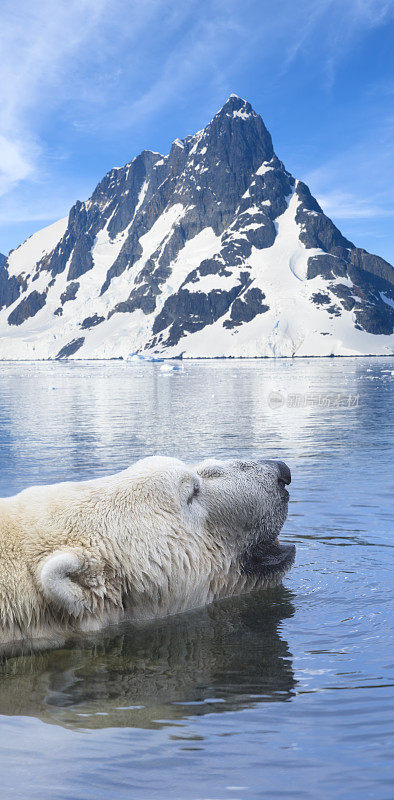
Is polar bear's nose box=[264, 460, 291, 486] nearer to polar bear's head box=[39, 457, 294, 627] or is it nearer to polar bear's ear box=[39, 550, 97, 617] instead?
polar bear's head box=[39, 457, 294, 627]

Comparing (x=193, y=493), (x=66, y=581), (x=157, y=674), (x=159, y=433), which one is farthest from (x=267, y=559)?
(x=159, y=433)

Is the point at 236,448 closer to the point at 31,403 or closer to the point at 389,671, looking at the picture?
the point at 389,671

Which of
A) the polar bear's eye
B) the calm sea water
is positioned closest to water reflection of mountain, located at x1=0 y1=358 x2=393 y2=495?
the calm sea water

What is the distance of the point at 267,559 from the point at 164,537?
1321 mm

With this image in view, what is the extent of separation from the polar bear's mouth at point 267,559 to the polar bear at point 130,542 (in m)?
0.06

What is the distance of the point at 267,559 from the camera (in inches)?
212

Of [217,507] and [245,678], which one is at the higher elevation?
[217,507]

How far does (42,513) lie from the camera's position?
4.38 metres

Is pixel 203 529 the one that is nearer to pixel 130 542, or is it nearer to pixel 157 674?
pixel 130 542

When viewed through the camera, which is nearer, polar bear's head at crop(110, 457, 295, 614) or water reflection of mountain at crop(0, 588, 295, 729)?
water reflection of mountain at crop(0, 588, 295, 729)

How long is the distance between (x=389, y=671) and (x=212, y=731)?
4.66 feet

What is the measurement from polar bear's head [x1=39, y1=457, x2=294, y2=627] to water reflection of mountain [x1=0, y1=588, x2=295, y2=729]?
27 cm

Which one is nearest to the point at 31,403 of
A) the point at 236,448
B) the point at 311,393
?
the point at 311,393
